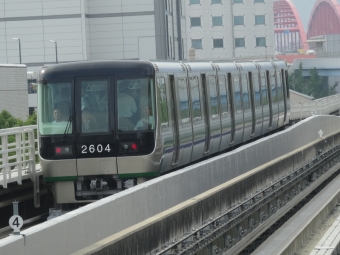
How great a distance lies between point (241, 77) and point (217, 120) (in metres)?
4.26

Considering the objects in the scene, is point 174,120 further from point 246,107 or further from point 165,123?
point 246,107

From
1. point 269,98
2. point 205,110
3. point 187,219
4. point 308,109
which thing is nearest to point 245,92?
point 269,98

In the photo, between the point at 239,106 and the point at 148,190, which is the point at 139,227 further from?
the point at 239,106

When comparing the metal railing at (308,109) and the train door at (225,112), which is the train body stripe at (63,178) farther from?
the metal railing at (308,109)

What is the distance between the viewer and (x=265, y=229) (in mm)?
19031

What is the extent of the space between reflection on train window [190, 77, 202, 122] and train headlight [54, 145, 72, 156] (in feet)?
14.1

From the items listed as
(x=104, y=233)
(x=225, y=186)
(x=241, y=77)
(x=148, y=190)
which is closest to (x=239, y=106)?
(x=241, y=77)

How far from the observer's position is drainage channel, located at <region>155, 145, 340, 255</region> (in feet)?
46.5

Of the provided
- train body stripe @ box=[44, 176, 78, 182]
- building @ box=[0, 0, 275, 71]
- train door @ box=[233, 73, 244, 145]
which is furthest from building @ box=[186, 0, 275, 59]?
train body stripe @ box=[44, 176, 78, 182]

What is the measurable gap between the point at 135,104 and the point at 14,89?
3302 centimetres

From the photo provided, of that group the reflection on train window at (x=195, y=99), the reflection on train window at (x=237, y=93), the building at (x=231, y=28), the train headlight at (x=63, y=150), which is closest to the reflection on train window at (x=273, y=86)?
the reflection on train window at (x=237, y=93)

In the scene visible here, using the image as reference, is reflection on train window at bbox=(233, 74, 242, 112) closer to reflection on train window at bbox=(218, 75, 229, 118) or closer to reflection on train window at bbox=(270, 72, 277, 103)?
reflection on train window at bbox=(218, 75, 229, 118)

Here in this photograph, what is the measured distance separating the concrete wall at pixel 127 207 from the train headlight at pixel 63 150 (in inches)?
97.2

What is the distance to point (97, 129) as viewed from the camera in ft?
60.6
